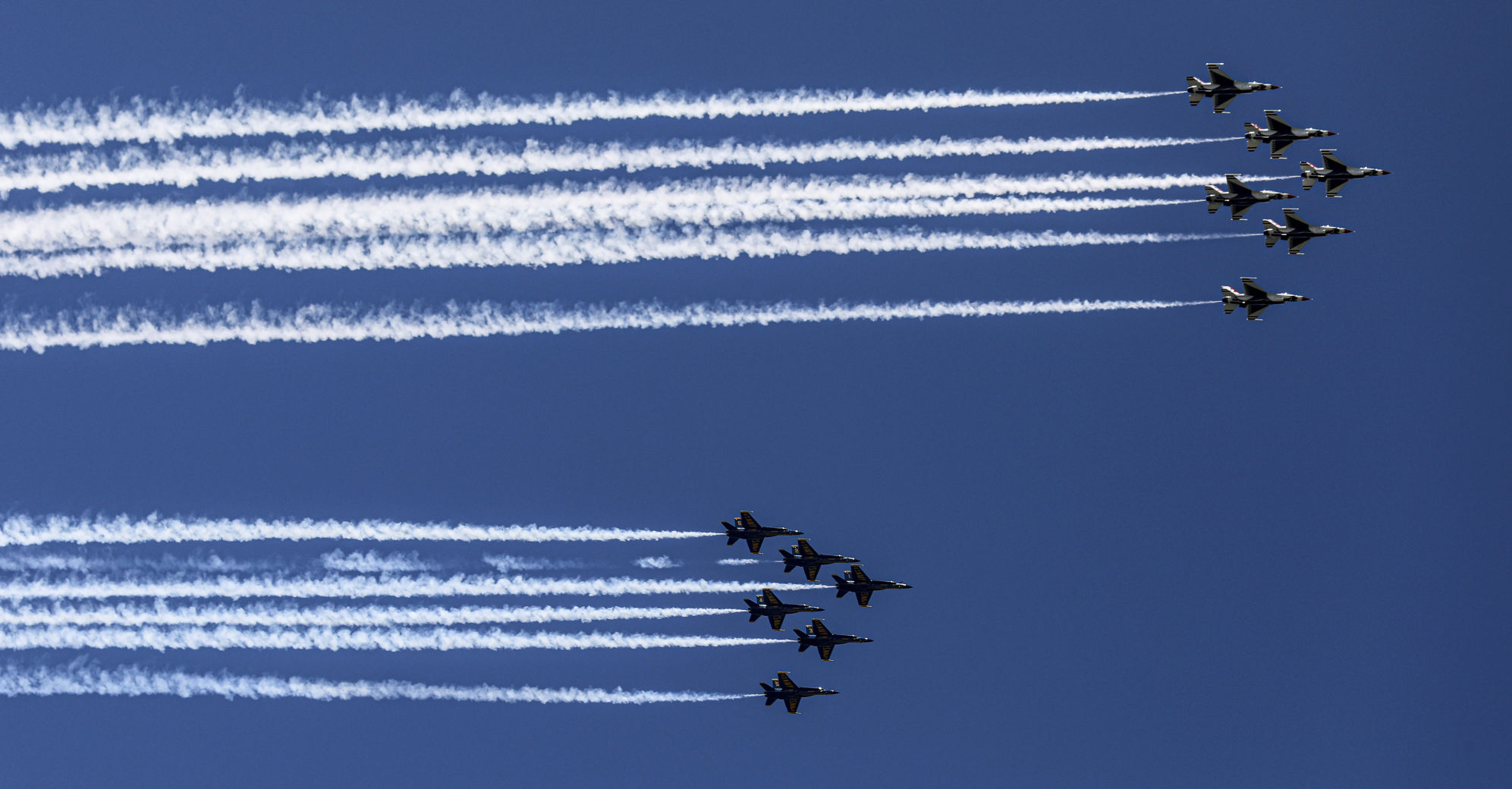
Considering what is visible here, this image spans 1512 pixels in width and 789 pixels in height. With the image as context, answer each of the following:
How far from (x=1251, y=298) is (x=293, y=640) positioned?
39117 millimetres

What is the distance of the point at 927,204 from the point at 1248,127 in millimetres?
15529

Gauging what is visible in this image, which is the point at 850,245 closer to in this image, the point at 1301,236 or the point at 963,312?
the point at 963,312

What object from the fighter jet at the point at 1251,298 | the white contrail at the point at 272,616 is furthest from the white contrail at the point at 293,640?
the fighter jet at the point at 1251,298

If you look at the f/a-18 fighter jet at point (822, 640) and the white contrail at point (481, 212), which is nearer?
the white contrail at point (481, 212)

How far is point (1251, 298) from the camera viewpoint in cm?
7406

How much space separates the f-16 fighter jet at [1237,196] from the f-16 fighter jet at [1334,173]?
1.19m

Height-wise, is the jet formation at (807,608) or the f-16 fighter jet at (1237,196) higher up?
the f-16 fighter jet at (1237,196)

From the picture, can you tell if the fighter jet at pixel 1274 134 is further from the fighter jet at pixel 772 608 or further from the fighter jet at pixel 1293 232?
the fighter jet at pixel 772 608

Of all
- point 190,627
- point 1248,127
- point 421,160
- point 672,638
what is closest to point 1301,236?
point 1248,127

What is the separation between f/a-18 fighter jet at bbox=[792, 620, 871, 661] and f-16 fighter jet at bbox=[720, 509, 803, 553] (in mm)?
4958

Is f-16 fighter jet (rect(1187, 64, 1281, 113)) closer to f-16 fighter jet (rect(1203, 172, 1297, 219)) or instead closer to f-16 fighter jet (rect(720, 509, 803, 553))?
f-16 fighter jet (rect(1203, 172, 1297, 219))

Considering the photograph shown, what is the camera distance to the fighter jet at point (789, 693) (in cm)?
7831

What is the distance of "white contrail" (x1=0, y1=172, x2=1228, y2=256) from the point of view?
61500 mm

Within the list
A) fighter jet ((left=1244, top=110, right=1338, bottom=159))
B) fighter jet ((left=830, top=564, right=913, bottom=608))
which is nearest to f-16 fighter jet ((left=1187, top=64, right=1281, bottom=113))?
fighter jet ((left=1244, top=110, right=1338, bottom=159))
